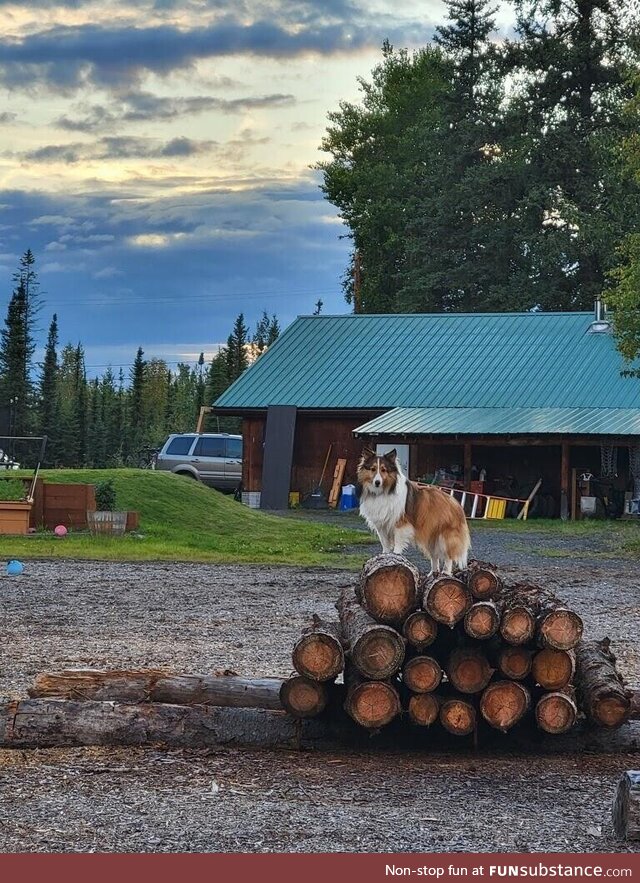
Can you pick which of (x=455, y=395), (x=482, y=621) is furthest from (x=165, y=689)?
(x=455, y=395)

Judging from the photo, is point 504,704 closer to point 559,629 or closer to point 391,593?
point 559,629

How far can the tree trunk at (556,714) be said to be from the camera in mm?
7336

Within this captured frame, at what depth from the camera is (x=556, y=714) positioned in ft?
24.1

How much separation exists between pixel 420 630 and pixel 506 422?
91.1 feet

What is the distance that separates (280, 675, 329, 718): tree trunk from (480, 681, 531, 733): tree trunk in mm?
917

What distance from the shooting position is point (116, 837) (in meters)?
5.79

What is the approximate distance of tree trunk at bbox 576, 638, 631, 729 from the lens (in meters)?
7.40

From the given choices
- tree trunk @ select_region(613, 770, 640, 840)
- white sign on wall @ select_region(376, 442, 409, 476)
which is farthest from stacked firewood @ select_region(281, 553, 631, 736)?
white sign on wall @ select_region(376, 442, 409, 476)

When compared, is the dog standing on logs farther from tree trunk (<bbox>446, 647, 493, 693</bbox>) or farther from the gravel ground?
tree trunk (<bbox>446, 647, 493, 693</bbox>)

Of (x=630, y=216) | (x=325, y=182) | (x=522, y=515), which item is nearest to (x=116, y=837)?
(x=522, y=515)

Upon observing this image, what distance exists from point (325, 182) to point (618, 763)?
62.7m

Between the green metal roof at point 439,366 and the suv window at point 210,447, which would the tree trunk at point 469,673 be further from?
the suv window at point 210,447

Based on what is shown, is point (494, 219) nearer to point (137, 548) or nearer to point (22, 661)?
point (137, 548)

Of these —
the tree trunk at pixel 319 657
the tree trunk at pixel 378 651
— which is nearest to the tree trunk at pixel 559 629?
the tree trunk at pixel 378 651
